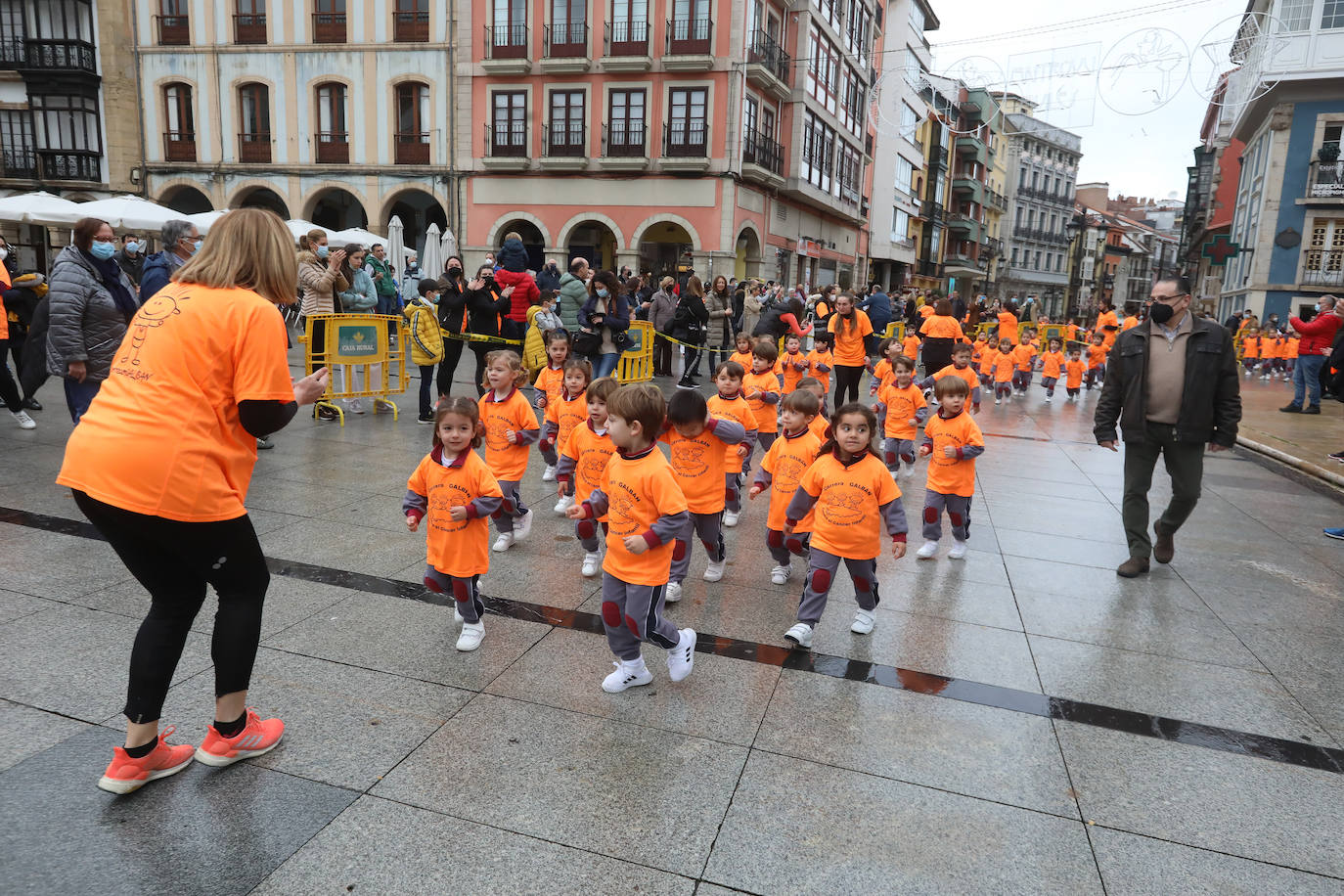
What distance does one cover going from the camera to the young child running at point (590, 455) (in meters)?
4.81

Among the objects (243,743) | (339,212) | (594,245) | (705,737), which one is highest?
(339,212)

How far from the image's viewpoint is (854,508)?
13.4 feet

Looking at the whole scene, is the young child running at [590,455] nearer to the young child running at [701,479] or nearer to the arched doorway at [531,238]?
the young child running at [701,479]

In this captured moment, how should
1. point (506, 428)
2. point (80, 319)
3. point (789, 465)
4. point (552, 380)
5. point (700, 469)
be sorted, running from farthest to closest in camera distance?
point (552, 380) < point (80, 319) < point (506, 428) < point (789, 465) < point (700, 469)

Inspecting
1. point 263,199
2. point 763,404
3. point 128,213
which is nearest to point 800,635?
point 763,404

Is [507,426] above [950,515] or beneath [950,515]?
above

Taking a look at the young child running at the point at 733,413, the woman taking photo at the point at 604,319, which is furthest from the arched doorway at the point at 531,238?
the young child running at the point at 733,413

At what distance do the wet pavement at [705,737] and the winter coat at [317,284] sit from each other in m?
4.49

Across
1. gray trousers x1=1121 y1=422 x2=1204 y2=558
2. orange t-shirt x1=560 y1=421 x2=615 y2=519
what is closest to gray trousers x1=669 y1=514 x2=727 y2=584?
orange t-shirt x1=560 y1=421 x2=615 y2=519

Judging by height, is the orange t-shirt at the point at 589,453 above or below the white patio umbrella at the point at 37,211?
below

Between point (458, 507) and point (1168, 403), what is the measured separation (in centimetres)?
457

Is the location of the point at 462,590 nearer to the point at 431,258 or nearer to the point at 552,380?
the point at 552,380

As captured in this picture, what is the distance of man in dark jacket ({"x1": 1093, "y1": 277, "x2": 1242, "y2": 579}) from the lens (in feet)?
17.5

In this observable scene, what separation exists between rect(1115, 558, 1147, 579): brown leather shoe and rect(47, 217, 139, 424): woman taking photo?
710 cm
